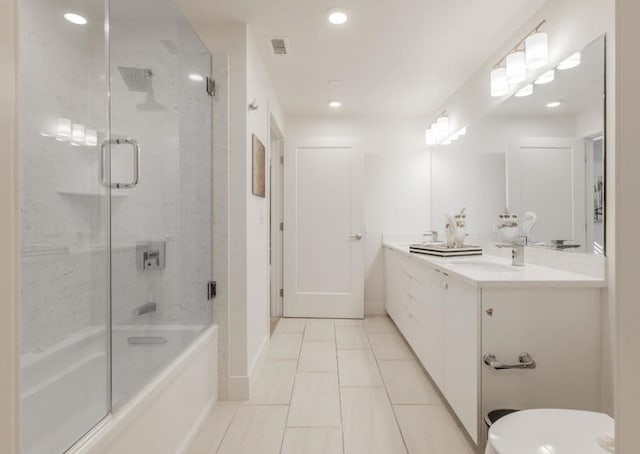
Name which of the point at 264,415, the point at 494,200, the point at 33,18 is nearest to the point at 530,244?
the point at 494,200

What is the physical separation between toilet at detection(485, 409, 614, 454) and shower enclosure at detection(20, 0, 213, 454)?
1.30 m

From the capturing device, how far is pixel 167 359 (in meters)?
1.66

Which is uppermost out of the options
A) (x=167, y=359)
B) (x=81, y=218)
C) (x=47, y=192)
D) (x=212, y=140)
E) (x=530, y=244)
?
(x=212, y=140)

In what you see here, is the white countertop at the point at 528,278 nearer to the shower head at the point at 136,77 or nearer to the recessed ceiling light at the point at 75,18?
the shower head at the point at 136,77

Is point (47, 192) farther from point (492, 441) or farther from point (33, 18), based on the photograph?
point (492, 441)

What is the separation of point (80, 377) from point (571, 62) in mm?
2875

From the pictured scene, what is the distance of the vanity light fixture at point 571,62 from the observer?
178 cm

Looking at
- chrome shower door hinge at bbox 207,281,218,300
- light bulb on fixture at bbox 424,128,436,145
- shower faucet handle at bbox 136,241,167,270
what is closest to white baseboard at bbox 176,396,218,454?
chrome shower door hinge at bbox 207,281,218,300

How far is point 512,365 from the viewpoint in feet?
4.96

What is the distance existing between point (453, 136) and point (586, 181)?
1.81 m

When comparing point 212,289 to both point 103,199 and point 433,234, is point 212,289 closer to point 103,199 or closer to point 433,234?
point 103,199

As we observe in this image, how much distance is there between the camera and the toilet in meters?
1.00

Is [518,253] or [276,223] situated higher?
[276,223]

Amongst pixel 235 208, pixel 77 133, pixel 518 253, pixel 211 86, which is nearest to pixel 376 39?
pixel 211 86
